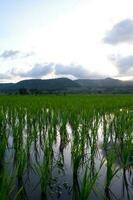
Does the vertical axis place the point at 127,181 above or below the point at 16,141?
below

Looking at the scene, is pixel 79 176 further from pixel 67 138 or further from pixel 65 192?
pixel 67 138

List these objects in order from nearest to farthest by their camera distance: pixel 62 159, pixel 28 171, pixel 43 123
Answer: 1. pixel 28 171
2. pixel 62 159
3. pixel 43 123

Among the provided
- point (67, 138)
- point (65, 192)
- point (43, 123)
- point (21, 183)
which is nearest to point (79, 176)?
point (65, 192)

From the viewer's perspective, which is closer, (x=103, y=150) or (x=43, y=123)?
(x=103, y=150)

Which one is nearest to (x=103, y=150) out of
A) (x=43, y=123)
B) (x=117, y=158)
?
(x=117, y=158)

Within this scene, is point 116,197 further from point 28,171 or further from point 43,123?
point 43,123

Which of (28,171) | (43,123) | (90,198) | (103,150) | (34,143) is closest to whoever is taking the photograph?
(90,198)

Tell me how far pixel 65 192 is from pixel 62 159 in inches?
62.2

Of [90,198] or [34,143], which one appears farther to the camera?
[34,143]

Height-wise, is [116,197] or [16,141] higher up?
[16,141]

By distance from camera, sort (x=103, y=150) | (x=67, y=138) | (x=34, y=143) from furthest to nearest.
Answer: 1. (x=67, y=138)
2. (x=34, y=143)
3. (x=103, y=150)

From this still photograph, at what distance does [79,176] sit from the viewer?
4543 millimetres

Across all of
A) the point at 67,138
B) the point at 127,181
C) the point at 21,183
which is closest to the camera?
the point at 21,183

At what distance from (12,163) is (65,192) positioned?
1.53 m
